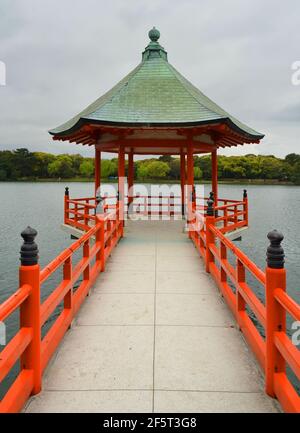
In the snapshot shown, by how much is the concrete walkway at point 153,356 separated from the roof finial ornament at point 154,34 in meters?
10.1

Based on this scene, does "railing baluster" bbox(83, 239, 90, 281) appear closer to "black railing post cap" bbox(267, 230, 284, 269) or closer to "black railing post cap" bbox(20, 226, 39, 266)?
"black railing post cap" bbox(20, 226, 39, 266)

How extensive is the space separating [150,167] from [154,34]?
208 ft

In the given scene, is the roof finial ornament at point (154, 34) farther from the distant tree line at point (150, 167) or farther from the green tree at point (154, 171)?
the green tree at point (154, 171)

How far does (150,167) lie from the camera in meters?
76.3

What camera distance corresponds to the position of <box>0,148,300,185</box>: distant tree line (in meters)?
74.6

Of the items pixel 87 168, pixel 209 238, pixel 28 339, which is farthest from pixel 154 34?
pixel 87 168

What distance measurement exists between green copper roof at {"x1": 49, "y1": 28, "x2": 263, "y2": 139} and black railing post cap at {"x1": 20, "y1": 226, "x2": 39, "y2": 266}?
675 cm

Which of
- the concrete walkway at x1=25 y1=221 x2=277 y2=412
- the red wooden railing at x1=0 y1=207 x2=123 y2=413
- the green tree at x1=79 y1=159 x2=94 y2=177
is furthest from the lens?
the green tree at x1=79 y1=159 x2=94 y2=177

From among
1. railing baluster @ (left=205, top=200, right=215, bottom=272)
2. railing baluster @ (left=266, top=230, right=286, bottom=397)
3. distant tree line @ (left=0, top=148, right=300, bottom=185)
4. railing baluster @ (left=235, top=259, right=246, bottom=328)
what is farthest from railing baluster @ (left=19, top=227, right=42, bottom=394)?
distant tree line @ (left=0, top=148, right=300, bottom=185)

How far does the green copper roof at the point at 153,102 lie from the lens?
9.51m

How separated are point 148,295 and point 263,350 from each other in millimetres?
2385

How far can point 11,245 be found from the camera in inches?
736

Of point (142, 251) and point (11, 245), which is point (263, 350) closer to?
point (142, 251)
